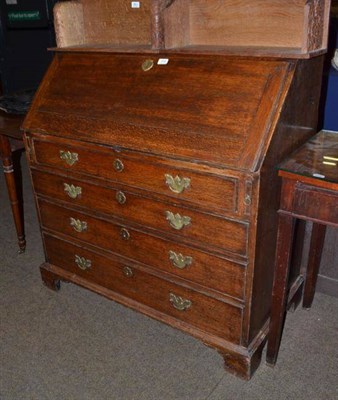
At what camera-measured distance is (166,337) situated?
221cm

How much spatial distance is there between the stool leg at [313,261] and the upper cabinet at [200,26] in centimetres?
89

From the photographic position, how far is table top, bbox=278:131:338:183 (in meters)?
1.51

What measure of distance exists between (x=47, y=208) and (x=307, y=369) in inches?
57.8

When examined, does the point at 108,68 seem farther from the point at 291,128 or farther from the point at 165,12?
the point at 291,128

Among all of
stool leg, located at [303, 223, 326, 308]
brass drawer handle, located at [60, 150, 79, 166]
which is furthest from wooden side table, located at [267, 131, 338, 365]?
brass drawer handle, located at [60, 150, 79, 166]

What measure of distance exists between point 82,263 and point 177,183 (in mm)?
868

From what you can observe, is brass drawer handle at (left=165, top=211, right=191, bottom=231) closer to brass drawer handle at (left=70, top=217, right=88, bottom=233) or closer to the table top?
the table top

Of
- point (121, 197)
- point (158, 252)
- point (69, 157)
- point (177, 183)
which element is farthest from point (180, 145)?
point (69, 157)

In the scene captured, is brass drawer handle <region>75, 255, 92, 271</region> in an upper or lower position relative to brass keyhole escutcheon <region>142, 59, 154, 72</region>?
lower

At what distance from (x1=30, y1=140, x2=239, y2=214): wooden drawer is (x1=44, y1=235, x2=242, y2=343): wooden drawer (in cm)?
45

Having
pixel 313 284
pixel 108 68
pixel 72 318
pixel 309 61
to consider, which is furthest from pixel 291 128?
pixel 72 318

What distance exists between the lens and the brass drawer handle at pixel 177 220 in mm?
1780

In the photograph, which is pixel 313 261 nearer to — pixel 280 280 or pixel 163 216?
pixel 280 280

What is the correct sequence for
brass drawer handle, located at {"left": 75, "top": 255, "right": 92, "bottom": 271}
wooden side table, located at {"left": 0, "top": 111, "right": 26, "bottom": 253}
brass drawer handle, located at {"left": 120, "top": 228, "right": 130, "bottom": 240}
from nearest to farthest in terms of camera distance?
1. brass drawer handle, located at {"left": 120, "top": 228, "right": 130, "bottom": 240}
2. brass drawer handle, located at {"left": 75, "top": 255, "right": 92, "bottom": 271}
3. wooden side table, located at {"left": 0, "top": 111, "right": 26, "bottom": 253}
